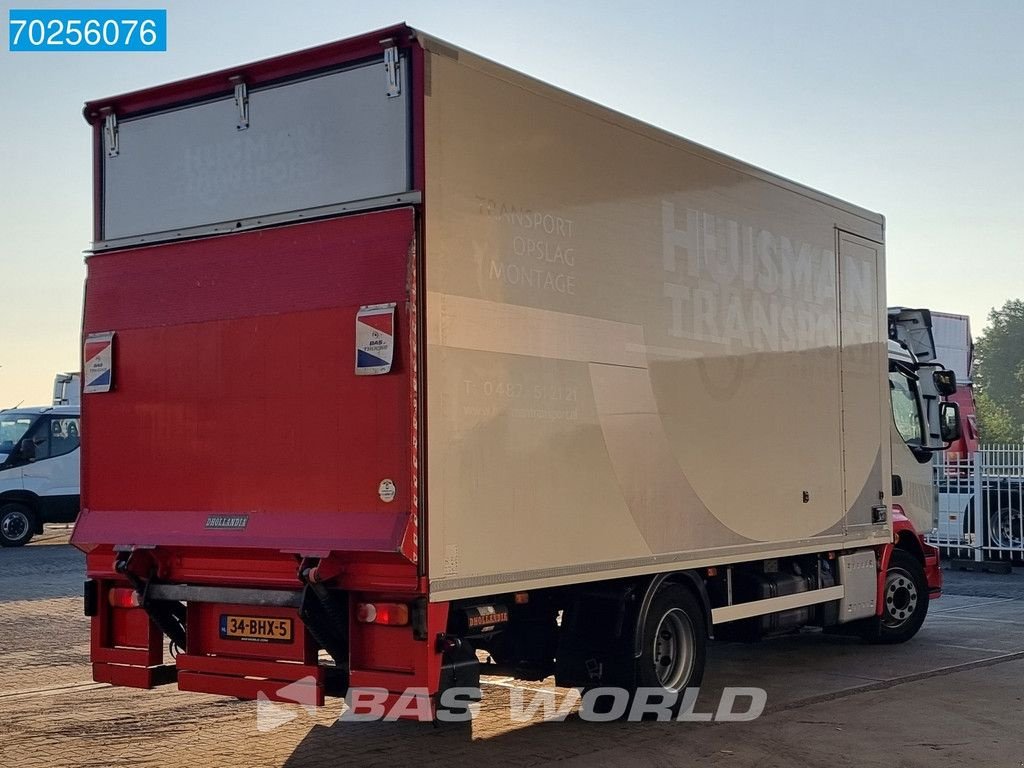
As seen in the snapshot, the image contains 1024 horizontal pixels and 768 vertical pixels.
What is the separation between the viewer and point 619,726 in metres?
7.93

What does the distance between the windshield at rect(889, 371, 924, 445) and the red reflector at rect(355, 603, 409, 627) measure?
21.6ft

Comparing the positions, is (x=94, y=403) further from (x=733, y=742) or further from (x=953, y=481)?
(x=953, y=481)

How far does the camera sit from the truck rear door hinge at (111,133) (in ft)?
24.8

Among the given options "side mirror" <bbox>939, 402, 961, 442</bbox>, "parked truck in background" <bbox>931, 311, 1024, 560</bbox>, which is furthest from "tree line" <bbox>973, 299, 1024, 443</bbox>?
"side mirror" <bbox>939, 402, 961, 442</bbox>

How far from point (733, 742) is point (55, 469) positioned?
19806 mm

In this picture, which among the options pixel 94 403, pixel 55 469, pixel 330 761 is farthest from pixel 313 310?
pixel 55 469

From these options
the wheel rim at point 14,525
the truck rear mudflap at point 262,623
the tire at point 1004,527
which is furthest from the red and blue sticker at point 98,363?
the wheel rim at point 14,525

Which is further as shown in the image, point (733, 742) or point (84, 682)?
point (84, 682)

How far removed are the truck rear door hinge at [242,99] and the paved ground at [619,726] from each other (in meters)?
3.55

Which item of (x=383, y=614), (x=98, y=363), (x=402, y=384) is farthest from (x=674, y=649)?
(x=98, y=363)

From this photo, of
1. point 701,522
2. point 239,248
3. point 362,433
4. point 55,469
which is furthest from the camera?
point 55,469

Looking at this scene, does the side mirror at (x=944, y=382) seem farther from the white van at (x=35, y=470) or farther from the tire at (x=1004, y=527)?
the white van at (x=35, y=470)

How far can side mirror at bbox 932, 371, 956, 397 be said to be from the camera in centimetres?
1212

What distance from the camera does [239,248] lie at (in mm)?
7020
